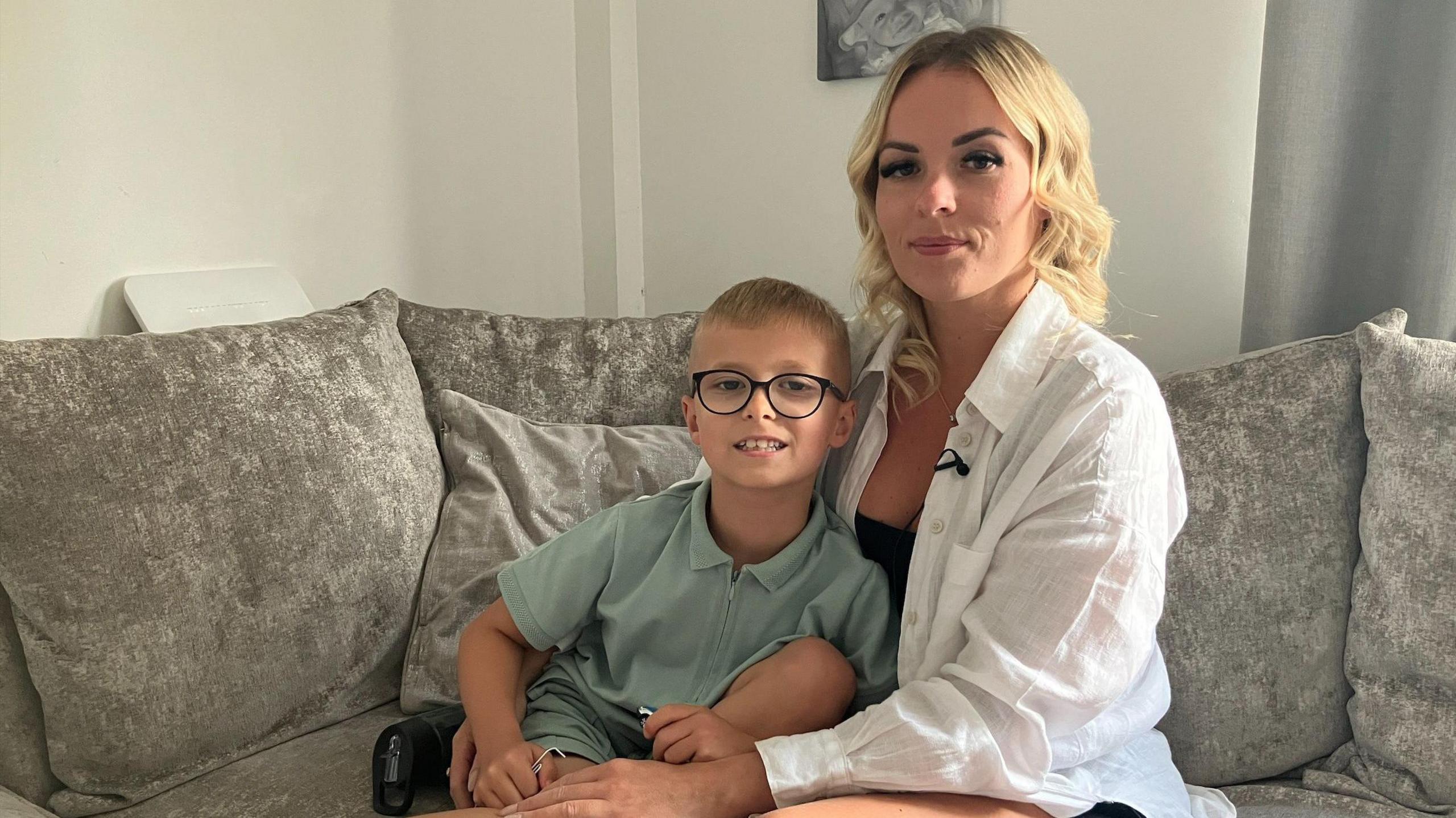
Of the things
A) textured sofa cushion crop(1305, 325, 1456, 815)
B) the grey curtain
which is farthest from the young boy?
the grey curtain

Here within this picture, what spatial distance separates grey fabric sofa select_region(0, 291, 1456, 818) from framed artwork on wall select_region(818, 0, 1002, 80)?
0.92 m

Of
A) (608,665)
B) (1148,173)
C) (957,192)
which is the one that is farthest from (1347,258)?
(608,665)

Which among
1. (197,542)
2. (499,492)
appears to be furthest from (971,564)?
(197,542)

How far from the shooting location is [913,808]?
3.63 feet

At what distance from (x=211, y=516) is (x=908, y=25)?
157cm

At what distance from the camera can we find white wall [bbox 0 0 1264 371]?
6.07 feet

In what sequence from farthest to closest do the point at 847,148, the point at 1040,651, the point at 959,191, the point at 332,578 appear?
the point at 847,148 → the point at 332,578 → the point at 959,191 → the point at 1040,651

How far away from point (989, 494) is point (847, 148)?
132 cm

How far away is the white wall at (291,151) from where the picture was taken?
180 cm

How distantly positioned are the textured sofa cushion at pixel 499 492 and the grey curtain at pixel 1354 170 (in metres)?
0.97

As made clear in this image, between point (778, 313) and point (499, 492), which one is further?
point (499, 492)

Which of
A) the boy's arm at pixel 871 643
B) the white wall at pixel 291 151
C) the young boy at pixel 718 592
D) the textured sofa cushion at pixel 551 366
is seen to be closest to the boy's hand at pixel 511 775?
the young boy at pixel 718 592

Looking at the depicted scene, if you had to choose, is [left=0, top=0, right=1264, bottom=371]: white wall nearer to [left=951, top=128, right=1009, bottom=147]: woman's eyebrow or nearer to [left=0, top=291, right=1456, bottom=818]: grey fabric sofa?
[left=0, top=291, right=1456, bottom=818]: grey fabric sofa

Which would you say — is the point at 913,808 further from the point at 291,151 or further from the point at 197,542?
the point at 291,151
